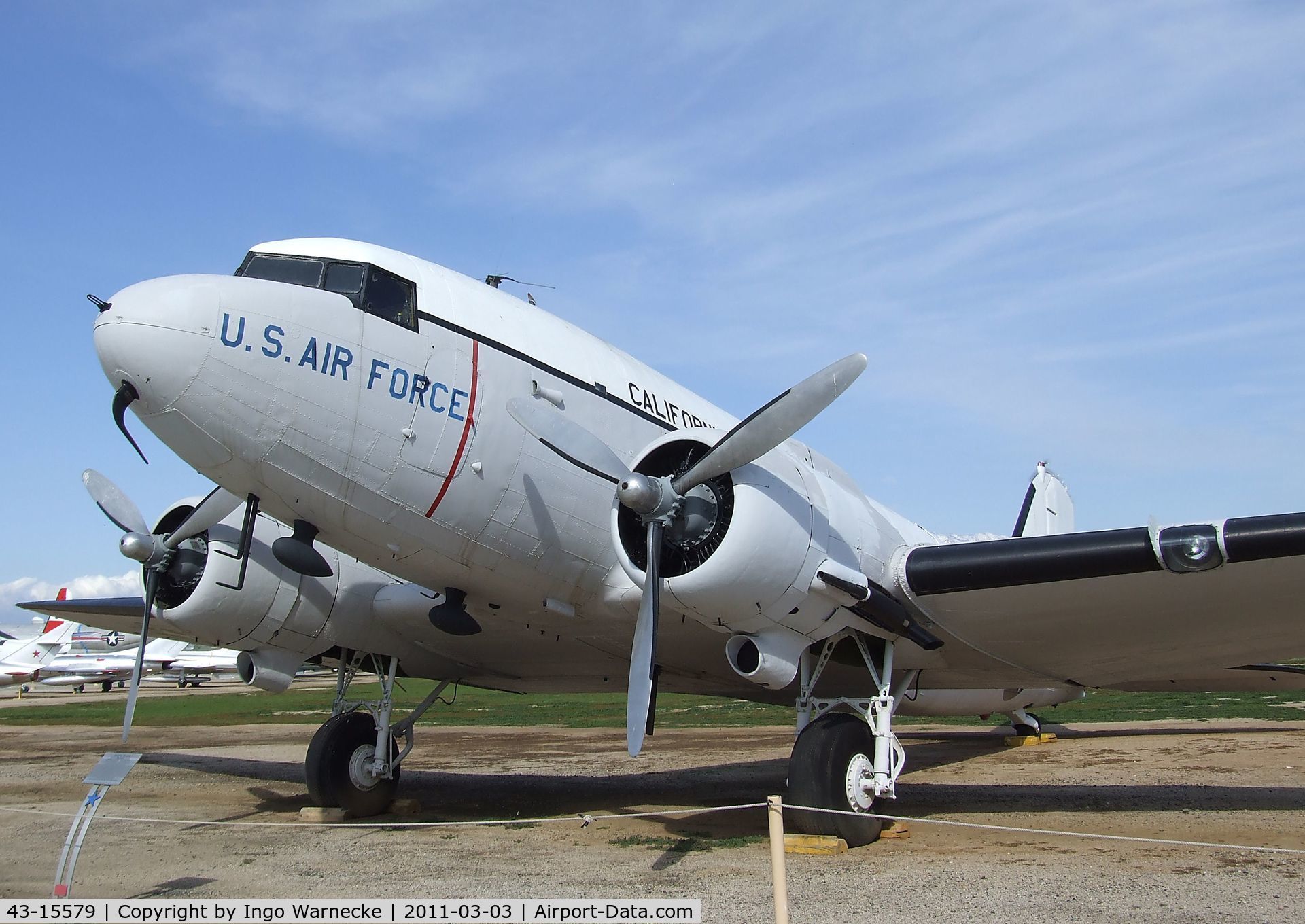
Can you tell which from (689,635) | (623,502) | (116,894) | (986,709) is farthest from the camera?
(986,709)

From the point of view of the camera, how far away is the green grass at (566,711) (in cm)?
2592

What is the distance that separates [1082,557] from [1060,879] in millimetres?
2367

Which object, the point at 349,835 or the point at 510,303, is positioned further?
the point at 349,835

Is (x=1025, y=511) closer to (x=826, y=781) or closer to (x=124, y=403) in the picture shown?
(x=826, y=781)

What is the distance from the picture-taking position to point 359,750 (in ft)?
36.6

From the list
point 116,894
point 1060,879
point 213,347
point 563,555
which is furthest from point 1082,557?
point 116,894

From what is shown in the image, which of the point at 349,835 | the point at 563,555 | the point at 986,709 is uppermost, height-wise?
the point at 563,555

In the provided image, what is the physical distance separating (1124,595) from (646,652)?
3978mm

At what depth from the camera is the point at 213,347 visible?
6.65 m

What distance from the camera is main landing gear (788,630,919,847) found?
817 cm

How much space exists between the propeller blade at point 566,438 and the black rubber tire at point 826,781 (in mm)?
2753

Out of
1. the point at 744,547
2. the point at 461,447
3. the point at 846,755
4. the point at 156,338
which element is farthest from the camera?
the point at 846,755

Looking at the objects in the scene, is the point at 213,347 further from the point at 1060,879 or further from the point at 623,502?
the point at 1060,879

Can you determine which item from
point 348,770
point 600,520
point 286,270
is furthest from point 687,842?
point 286,270
